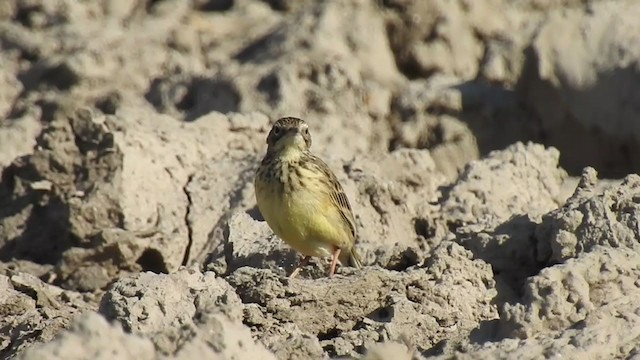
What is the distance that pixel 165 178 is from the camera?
10672mm

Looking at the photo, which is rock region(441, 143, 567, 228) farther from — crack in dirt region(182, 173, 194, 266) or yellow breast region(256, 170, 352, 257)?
crack in dirt region(182, 173, 194, 266)

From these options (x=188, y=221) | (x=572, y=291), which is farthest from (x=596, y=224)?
(x=188, y=221)

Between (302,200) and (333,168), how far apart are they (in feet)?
3.70

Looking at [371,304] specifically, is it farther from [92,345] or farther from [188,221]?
[188,221]

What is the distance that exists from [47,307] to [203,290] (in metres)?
1.57

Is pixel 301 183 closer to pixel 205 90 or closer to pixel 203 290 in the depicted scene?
pixel 203 290

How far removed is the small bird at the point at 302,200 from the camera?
30.7ft

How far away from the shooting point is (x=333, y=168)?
1057 cm

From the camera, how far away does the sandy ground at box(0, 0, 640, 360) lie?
7.25m

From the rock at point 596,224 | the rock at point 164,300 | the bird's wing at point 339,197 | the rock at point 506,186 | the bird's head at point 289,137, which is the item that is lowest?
the rock at point 164,300

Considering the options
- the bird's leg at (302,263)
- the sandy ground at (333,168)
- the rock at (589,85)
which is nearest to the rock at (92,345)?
the sandy ground at (333,168)

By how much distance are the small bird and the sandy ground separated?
0.58ft

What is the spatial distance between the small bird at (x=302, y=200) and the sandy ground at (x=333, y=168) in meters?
0.18

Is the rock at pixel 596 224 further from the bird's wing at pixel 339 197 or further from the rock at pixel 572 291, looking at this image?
the bird's wing at pixel 339 197
